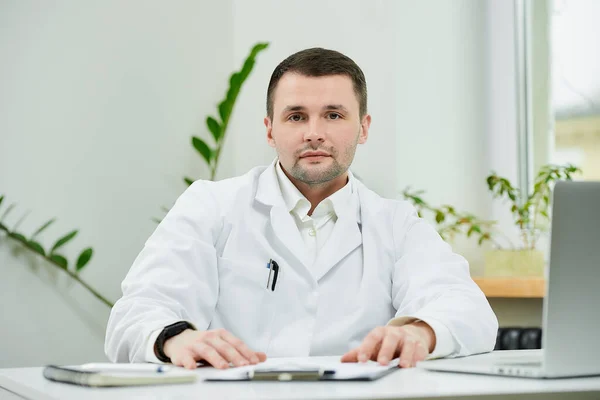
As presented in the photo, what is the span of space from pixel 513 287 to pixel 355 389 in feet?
6.99

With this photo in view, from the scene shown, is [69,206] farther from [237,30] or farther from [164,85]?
[237,30]

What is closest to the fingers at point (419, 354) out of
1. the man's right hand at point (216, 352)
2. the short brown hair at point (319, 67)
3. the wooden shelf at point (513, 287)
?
the man's right hand at point (216, 352)

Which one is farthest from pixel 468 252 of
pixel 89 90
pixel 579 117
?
pixel 89 90

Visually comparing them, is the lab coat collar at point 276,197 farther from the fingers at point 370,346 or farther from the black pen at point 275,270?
the fingers at point 370,346

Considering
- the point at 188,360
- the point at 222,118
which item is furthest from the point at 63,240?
the point at 188,360

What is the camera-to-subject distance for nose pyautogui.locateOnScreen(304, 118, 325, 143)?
72.3 inches

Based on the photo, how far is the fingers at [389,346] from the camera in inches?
47.6

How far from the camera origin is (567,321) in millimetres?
971

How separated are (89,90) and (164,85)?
37 cm

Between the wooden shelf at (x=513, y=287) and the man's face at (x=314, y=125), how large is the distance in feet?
4.13

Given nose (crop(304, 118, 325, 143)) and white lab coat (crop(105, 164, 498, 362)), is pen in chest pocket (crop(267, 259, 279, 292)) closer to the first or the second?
white lab coat (crop(105, 164, 498, 362))

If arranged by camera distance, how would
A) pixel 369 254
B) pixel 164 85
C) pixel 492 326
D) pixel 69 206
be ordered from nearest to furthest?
pixel 492 326, pixel 369 254, pixel 69 206, pixel 164 85

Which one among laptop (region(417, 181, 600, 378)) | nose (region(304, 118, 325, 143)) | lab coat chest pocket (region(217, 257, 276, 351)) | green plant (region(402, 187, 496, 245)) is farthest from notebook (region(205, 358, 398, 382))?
green plant (region(402, 187, 496, 245))

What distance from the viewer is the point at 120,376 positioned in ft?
3.26
